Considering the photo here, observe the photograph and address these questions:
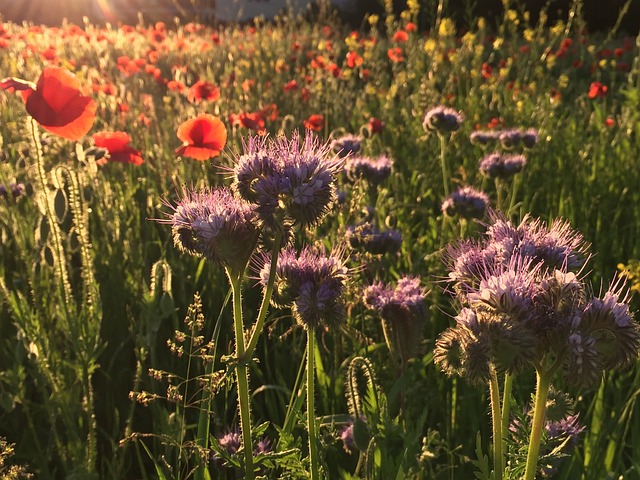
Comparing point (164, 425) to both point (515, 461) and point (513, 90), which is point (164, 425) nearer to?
point (515, 461)

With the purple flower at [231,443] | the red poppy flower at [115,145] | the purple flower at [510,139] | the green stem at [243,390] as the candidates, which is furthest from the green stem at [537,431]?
the purple flower at [510,139]

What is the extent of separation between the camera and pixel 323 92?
5.49 m

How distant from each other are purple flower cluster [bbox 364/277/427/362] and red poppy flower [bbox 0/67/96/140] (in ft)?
3.80

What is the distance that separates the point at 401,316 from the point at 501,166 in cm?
172

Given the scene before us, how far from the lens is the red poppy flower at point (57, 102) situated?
207cm

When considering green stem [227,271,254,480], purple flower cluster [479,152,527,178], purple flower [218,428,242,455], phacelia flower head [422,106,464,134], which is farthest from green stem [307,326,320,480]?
phacelia flower head [422,106,464,134]

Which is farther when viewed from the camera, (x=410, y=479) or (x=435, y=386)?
(x=435, y=386)

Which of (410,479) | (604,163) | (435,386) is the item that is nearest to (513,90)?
(604,163)

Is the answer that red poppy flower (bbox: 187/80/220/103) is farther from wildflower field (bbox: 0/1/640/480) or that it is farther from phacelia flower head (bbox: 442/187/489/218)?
phacelia flower head (bbox: 442/187/489/218)

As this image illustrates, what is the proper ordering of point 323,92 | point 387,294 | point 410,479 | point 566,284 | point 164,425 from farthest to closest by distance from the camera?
point 323,92 → point 387,294 → point 164,425 → point 410,479 → point 566,284

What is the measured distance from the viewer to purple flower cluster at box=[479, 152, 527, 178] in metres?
3.54

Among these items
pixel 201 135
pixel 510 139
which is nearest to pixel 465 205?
pixel 510 139

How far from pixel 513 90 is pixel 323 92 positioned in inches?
85.1

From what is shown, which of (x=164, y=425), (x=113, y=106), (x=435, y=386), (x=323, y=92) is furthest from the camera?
(x=323, y=92)
